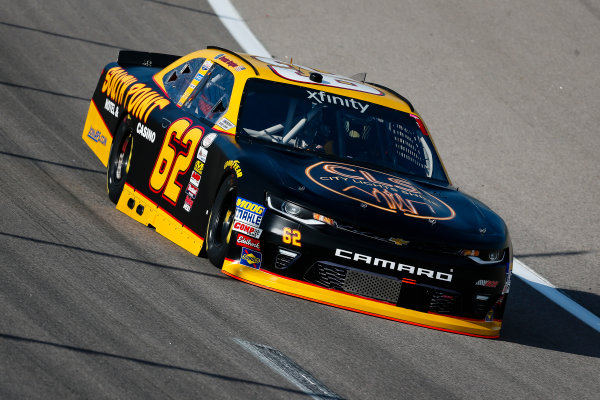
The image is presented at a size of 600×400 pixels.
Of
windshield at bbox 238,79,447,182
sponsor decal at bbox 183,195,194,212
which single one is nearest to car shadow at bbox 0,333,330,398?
sponsor decal at bbox 183,195,194,212

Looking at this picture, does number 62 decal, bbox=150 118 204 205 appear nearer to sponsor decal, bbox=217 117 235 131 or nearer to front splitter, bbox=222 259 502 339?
sponsor decal, bbox=217 117 235 131

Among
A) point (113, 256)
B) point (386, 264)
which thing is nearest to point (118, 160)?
point (113, 256)

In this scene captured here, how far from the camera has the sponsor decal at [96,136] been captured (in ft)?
31.9

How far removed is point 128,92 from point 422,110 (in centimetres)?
620

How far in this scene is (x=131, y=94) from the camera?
924cm

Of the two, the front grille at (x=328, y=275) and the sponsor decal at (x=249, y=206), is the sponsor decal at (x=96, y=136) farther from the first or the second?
the front grille at (x=328, y=275)

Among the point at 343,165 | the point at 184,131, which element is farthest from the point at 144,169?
the point at 343,165

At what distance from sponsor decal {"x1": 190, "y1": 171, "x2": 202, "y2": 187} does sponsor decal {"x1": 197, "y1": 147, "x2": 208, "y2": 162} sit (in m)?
0.12

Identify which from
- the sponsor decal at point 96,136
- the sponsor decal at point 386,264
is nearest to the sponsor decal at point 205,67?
the sponsor decal at point 96,136

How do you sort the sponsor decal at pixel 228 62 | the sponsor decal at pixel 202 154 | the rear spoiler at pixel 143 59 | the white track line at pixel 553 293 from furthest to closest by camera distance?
the rear spoiler at pixel 143 59
the white track line at pixel 553 293
the sponsor decal at pixel 228 62
the sponsor decal at pixel 202 154

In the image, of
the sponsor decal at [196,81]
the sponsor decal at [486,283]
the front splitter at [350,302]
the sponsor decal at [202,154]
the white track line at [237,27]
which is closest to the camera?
the front splitter at [350,302]

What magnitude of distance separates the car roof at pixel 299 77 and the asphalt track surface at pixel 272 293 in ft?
5.16

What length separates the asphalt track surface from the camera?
17.6 ft

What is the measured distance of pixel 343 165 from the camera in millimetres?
7488
